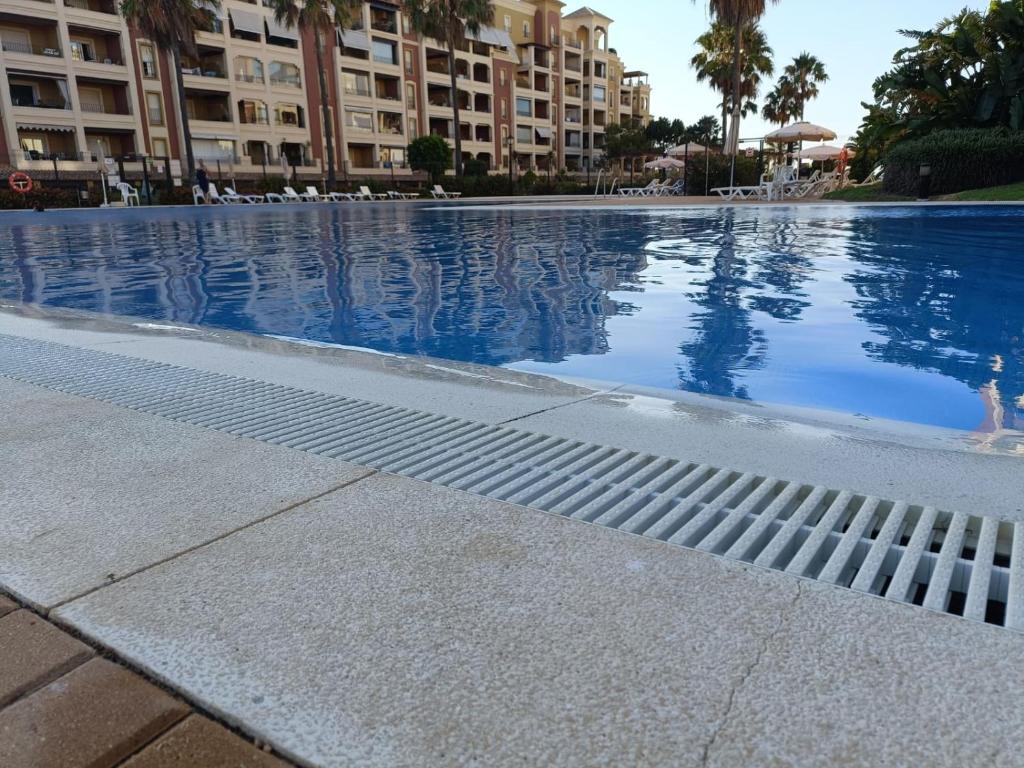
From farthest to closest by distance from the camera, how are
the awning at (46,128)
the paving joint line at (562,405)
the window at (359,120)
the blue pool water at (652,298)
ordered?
the window at (359,120) < the awning at (46,128) < the blue pool water at (652,298) < the paving joint line at (562,405)

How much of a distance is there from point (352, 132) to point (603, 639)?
5097cm

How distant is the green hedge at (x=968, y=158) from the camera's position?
19406mm

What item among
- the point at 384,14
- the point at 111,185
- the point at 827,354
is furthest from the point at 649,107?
the point at 827,354

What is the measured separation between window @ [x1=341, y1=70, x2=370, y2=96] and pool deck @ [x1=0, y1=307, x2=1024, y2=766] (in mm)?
50720

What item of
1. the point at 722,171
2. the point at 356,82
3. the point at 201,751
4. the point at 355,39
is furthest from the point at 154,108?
the point at 201,751

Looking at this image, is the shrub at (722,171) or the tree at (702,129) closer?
the shrub at (722,171)

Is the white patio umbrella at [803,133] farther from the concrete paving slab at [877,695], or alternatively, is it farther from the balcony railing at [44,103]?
the balcony railing at [44,103]

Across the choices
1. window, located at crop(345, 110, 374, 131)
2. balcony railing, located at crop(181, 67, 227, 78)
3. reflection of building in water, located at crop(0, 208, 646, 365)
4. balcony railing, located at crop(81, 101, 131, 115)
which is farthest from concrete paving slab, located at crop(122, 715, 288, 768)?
window, located at crop(345, 110, 374, 131)

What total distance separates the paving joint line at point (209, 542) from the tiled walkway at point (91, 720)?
0.16 meters

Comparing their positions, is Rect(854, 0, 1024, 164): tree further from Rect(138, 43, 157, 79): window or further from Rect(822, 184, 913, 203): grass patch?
Rect(138, 43, 157, 79): window

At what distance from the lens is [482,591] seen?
167 centimetres

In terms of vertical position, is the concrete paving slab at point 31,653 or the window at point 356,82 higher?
the window at point 356,82

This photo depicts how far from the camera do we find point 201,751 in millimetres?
1209

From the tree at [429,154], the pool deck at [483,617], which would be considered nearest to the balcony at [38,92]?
the tree at [429,154]
